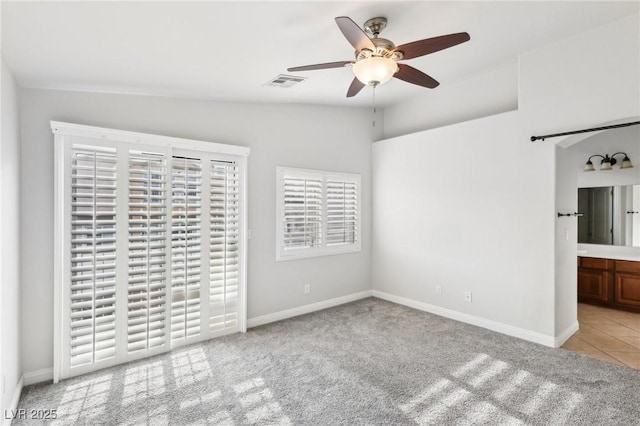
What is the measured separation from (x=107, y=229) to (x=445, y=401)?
3103 millimetres

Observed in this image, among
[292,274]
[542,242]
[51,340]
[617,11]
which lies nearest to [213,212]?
[292,274]

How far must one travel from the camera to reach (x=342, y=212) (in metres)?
4.96

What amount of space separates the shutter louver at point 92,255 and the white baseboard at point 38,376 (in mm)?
194

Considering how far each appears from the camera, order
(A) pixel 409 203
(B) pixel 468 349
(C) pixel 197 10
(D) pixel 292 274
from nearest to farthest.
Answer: (C) pixel 197 10 → (B) pixel 468 349 → (D) pixel 292 274 → (A) pixel 409 203

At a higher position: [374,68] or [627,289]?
[374,68]

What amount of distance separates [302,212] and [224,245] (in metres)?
1.20

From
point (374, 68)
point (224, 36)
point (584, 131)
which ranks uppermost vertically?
point (224, 36)

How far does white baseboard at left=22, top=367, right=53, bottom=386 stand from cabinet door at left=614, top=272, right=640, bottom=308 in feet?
21.7

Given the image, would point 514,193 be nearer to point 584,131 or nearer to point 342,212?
point 584,131

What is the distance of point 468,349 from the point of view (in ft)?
11.2

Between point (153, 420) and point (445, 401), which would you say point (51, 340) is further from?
point (445, 401)

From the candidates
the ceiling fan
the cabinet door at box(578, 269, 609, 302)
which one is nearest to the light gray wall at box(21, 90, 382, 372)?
the ceiling fan

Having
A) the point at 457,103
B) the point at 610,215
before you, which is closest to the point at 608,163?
the point at 610,215

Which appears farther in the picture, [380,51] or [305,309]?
[305,309]
